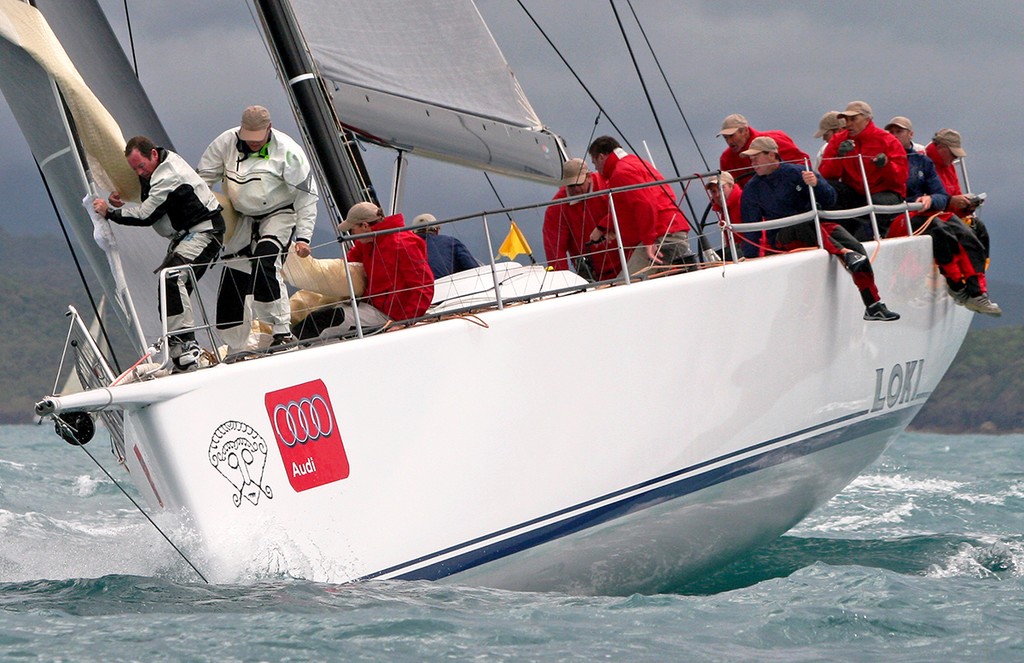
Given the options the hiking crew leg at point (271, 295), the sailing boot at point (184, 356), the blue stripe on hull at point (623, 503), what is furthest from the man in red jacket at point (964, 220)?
the sailing boot at point (184, 356)

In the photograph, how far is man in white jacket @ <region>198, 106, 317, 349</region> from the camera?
5.76 m

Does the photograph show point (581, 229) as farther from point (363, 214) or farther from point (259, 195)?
point (259, 195)

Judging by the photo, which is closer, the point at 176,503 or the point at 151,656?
the point at 151,656

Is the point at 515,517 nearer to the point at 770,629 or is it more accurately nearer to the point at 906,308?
the point at 770,629

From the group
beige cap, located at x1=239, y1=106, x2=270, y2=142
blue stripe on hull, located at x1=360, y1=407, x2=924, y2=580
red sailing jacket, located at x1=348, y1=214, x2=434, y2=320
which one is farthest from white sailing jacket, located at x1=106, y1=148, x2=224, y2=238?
blue stripe on hull, located at x1=360, y1=407, x2=924, y2=580

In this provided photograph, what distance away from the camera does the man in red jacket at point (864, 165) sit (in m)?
7.34

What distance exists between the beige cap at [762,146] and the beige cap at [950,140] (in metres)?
1.77

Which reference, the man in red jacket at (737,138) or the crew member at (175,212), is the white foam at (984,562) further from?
the crew member at (175,212)

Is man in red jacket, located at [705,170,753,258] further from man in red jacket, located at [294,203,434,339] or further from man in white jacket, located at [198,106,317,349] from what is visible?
man in white jacket, located at [198,106,317,349]

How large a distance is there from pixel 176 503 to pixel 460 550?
111 cm

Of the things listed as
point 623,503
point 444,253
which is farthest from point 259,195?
point 623,503

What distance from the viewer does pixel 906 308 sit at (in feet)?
25.0

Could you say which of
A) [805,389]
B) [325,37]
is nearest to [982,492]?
[805,389]

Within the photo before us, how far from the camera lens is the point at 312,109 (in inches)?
282
